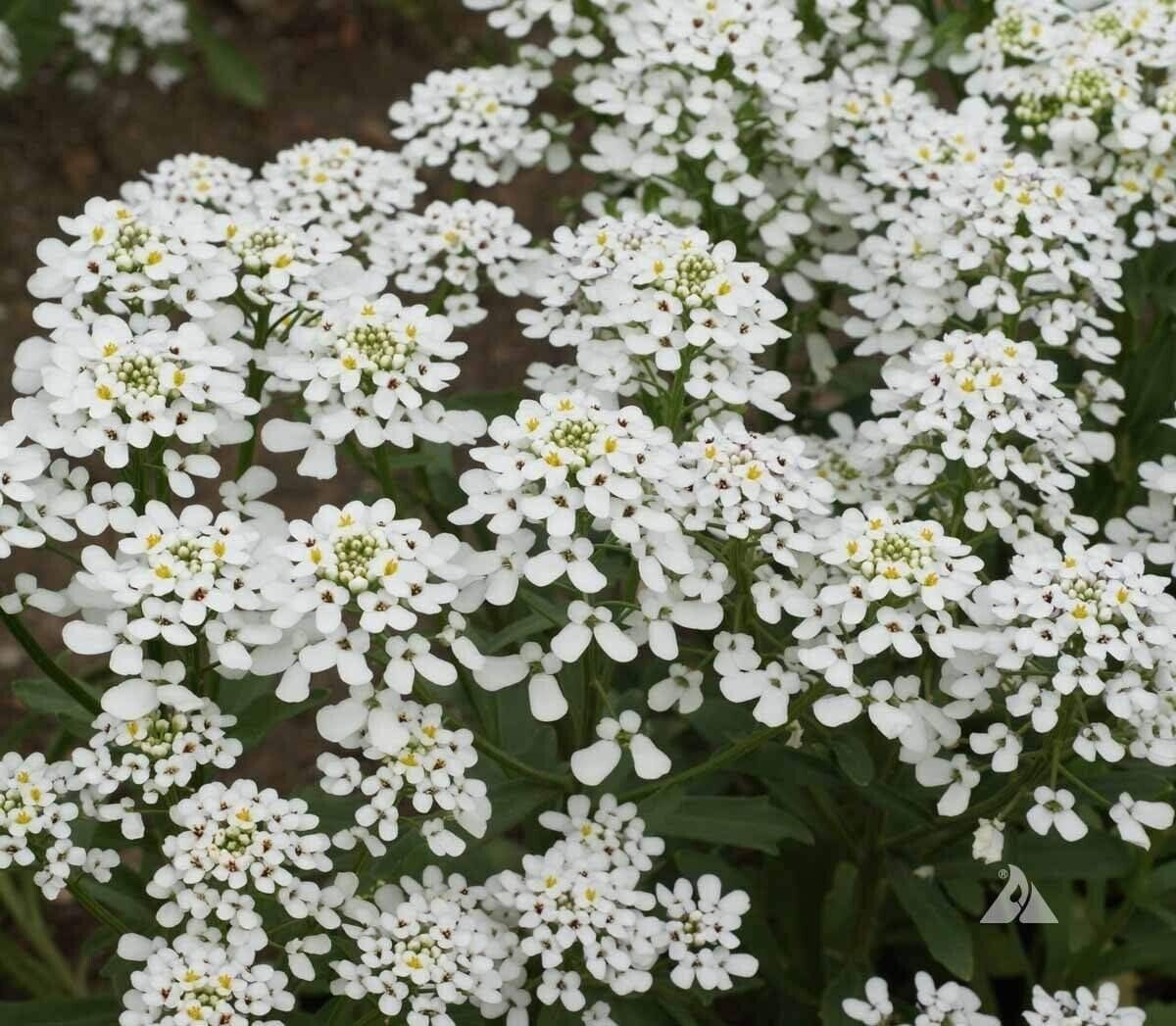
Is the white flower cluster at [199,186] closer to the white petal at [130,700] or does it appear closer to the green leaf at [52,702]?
the green leaf at [52,702]

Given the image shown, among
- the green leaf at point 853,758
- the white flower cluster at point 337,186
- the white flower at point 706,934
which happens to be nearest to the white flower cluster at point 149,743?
the white flower at point 706,934

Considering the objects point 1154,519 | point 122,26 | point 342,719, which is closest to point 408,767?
point 342,719

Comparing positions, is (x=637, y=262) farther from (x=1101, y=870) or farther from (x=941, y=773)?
(x=1101, y=870)

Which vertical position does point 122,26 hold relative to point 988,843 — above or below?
below

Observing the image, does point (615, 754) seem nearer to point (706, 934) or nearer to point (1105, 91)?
point (706, 934)

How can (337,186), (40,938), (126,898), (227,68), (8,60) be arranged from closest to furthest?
A: (126,898)
(337,186)
(40,938)
(8,60)
(227,68)
